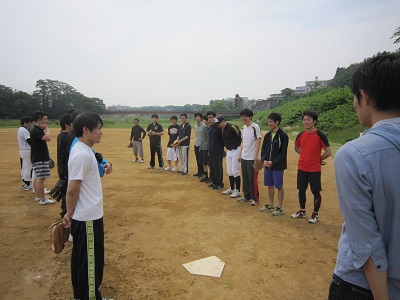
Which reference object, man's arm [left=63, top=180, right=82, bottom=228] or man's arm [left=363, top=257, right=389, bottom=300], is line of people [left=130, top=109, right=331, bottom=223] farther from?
man's arm [left=363, top=257, right=389, bottom=300]

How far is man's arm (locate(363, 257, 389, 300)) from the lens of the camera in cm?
118

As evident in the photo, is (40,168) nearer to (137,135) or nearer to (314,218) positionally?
(137,135)

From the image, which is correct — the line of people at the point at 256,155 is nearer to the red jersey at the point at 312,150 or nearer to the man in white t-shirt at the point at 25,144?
the red jersey at the point at 312,150

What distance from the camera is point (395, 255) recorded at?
46.8 inches

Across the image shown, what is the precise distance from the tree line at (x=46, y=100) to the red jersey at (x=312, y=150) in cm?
4821

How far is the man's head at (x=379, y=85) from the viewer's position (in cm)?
119

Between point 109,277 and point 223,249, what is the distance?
5.71 feet

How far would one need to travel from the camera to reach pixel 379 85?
121 centimetres

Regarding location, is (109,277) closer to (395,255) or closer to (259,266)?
(259,266)

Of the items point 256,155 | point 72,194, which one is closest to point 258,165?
point 256,155

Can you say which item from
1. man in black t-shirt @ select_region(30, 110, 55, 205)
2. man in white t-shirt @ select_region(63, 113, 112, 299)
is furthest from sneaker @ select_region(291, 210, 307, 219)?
man in black t-shirt @ select_region(30, 110, 55, 205)

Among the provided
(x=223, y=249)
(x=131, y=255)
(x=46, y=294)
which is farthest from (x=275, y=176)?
(x=46, y=294)

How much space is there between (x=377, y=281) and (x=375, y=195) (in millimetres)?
394

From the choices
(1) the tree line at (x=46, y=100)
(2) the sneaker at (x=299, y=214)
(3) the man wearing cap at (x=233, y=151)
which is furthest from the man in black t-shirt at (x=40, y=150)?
(1) the tree line at (x=46, y=100)
